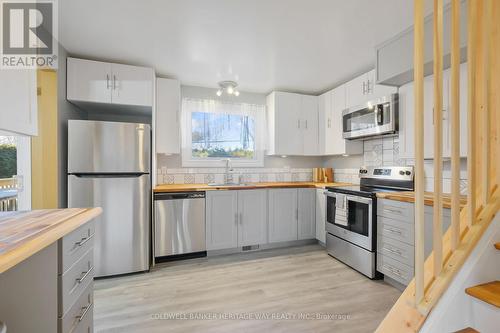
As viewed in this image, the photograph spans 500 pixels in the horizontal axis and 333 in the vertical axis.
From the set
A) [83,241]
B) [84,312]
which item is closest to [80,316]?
[84,312]

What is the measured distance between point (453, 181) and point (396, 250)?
1.55 metres

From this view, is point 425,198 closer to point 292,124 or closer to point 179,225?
point 292,124

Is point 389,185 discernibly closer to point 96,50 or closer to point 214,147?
point 214,147

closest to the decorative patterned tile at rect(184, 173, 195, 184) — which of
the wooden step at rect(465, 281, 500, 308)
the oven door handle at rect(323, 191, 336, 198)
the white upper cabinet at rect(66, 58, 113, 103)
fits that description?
the white upper cabinet at rect(66, 58, 113, 103)

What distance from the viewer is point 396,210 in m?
2.23

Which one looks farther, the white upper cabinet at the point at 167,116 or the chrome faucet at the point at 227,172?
the chrome faucet at the point at 227,172

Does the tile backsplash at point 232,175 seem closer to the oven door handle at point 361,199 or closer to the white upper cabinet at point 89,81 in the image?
the white upper cabinet at point 89,81

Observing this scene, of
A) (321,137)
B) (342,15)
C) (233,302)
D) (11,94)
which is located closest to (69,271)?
(11,94)

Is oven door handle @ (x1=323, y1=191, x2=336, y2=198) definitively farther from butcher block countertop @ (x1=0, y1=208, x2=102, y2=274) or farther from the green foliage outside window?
the green foliage outside window

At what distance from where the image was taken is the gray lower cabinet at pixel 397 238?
6.85 ft

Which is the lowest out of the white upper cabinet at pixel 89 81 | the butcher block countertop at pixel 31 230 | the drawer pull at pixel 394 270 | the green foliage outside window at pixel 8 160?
the drawer pull at pixel 394 270

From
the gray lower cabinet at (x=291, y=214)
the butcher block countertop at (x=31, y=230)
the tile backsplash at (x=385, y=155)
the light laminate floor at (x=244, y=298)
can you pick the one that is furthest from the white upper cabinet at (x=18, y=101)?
the tile backsplash at (x=385, y=155)

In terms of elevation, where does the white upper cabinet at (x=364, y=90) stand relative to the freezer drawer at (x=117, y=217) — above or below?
above

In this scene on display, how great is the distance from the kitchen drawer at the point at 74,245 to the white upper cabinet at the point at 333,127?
3.03 m
